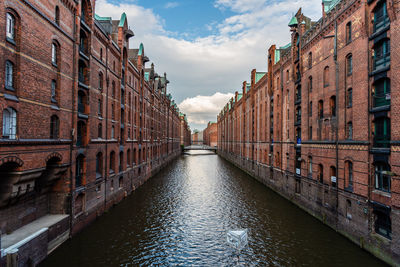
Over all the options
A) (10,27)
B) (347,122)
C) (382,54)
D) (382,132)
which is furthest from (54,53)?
(382,132)

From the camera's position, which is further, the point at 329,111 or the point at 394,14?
the point at 329,111

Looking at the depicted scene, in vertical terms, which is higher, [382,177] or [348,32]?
[348,32]

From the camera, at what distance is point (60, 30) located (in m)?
13.6

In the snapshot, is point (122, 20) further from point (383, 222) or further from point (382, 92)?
point (383, 222)

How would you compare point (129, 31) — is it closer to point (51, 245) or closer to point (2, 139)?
point (2, 139)

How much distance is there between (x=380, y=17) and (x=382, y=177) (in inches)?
332

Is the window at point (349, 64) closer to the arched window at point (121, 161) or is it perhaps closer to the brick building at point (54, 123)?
the brick building at point (54, 123)

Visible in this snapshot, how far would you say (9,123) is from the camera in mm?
10289

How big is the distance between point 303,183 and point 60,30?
70.2ft

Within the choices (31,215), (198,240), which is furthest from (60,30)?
(198,240)

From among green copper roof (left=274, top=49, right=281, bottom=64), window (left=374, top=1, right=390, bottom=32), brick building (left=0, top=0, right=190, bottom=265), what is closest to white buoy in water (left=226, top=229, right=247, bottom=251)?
brick building (left=0, top=0, right=190, bottom=265)

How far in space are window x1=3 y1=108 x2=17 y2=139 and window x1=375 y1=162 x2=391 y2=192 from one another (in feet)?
56.4

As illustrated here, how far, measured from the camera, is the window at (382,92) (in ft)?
40.1

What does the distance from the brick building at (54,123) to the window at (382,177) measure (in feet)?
55.6
